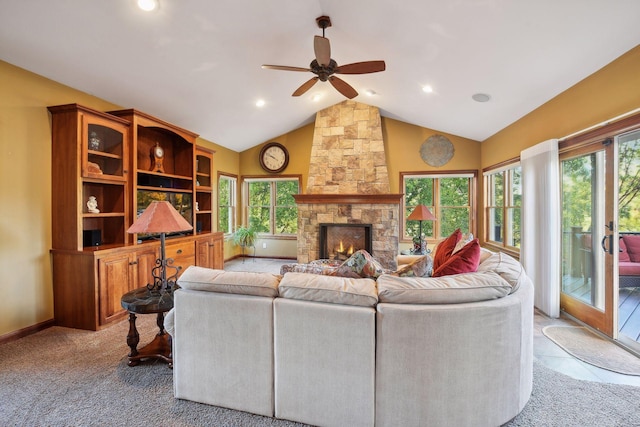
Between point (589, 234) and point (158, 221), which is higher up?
point (158, 221)

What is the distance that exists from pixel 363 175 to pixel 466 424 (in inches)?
175

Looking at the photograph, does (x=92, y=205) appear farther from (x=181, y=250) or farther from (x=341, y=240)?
(x=341, y=240)

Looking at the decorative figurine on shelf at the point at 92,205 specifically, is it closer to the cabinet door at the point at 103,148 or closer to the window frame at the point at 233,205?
the cabinet door at the point at 103,148

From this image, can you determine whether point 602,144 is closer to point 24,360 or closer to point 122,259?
point 122,259

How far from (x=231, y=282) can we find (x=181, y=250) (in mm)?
2796

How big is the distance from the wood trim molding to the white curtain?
2.11m

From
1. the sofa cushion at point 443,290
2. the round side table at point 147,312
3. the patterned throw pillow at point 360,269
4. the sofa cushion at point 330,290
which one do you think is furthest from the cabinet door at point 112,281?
the sofa cushion at point 443,290

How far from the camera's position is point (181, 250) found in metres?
4.14

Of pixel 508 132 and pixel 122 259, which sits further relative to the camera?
pixel 508 132

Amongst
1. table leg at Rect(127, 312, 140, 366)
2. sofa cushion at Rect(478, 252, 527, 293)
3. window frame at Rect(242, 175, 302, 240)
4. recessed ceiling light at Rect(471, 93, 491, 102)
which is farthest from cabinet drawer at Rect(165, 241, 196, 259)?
recessed ceiling light at Rect(471, 93, 491, 102)

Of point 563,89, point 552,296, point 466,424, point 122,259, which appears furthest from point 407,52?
point 122,259

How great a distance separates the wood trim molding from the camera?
530cm

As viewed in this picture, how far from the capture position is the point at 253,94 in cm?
441

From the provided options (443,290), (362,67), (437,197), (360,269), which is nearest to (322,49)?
(362,67)
